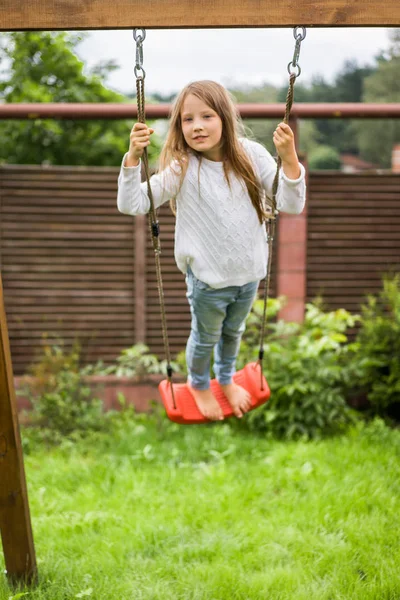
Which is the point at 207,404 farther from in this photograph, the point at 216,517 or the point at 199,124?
the point at 199,124

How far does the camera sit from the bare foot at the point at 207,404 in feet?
9.87

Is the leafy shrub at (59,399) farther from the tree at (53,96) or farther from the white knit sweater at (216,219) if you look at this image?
the tree at (53,96)

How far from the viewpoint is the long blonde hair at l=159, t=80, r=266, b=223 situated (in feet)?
8.30

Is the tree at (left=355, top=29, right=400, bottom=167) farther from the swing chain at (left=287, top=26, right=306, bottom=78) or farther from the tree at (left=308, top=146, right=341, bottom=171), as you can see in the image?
the swing chain at (left=287, top=26, right=306, bottom=78)

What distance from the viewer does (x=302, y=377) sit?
4.82m

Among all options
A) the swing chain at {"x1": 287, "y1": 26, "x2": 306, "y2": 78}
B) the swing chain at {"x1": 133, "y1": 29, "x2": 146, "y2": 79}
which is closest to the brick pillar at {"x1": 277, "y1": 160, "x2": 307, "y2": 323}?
the swing chain at {"x1": 287, "y1": 26, "x2": 306, "y2": 78}

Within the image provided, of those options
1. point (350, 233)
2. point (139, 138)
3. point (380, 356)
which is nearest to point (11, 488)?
point (139, 138)

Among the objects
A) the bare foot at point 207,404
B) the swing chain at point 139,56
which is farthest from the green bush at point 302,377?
the swing chain at point 139,56

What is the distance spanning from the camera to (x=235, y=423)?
500cm

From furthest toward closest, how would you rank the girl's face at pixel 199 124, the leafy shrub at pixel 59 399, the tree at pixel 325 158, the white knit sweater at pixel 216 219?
the tree at pixel 325 158, the leafy shrub at pixel 59 399, the white knit sweater at pixel 216 219, the girl's face at pixel 199 124

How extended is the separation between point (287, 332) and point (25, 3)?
325 cm

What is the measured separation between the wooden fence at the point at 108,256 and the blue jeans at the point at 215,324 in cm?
253

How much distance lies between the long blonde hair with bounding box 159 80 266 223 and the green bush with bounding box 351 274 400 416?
2.67 metres

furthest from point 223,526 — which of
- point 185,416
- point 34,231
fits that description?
point 34,231
